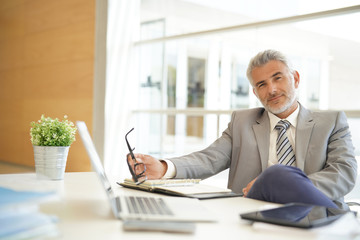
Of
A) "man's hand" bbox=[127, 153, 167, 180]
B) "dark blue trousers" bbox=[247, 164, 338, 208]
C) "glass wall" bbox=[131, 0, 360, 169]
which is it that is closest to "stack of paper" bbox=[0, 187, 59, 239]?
"dark blue trousers" bbox=[247, 164, 338, 208]

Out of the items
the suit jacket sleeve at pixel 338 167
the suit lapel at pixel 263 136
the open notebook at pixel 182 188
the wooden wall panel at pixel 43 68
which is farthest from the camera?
the wooden wall panel at pixel 43 68

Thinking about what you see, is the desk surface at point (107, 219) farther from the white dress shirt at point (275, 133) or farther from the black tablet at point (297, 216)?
the white dress shirt at point (275, 133)

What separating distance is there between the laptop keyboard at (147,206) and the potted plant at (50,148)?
56 cm

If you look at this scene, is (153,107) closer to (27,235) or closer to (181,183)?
(181,183)

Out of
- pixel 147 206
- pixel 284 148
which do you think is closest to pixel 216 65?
pixel 284 148

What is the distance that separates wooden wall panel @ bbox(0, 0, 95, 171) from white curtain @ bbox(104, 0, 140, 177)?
24 cm

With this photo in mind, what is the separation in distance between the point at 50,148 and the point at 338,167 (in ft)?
4.15

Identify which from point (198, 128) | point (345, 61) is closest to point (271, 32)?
point (345, 61)

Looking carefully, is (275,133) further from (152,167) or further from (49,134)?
(49,134)

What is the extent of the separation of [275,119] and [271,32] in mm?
1972

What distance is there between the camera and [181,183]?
1705mm

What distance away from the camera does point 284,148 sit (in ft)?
7.36

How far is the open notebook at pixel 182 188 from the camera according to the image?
1.53m

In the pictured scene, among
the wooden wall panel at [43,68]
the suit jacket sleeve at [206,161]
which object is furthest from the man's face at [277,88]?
the wooden wall panel at [43,68]
